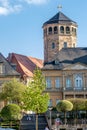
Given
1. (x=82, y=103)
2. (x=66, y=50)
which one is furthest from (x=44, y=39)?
(x=82, y=103)

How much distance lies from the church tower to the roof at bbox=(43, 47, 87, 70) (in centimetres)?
762

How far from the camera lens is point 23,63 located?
87625 millimetres

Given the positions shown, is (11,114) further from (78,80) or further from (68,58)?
(68,58)

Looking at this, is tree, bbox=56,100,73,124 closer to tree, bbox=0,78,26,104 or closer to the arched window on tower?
tree, bbox=0,78,26,104

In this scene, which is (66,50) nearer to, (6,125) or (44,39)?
(44,39)

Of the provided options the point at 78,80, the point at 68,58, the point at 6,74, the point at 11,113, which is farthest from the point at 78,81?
the point at 11,113

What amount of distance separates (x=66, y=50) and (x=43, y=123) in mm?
24934

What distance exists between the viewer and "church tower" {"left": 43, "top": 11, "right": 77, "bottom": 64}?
284 ft

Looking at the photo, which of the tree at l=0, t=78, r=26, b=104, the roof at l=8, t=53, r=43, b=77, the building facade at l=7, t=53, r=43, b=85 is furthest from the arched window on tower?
the roof at l=8, t=53, r=43, b=77

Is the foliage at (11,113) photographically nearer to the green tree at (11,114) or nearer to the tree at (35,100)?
the green tree at (11,114)

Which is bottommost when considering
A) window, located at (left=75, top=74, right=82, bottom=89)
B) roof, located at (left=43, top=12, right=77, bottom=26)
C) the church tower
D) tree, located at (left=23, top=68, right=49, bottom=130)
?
tree, located at (left=23, top=68, right=49, bottom=130)

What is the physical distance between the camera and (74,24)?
3438 inches

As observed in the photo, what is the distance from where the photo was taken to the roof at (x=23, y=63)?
84.2m

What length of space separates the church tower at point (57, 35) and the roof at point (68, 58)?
762 cm
